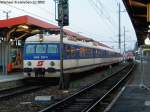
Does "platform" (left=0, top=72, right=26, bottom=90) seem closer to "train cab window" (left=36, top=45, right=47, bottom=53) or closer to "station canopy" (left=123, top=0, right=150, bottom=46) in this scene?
"train cab window" (left=36, top=45, right=47, bottom=53)

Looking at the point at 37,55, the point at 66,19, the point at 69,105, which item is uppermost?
the point at 66,19

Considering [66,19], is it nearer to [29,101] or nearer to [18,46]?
[29,101]

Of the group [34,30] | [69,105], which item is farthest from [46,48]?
[69,105]

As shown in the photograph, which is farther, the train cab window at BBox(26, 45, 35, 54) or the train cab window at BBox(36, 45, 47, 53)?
the train cab window at BBox(26, 45, 35, 54)

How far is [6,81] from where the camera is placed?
981 inches

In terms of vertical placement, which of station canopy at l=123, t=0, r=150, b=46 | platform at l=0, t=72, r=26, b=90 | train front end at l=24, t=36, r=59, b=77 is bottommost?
platform at l=0, t=72, r=26, b=90

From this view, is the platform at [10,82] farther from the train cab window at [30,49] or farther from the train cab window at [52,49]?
the train cab window at [52,49]

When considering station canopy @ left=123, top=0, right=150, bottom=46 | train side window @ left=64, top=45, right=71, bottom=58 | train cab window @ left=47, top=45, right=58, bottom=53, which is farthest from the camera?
train side window @ left=64, top=45, right=71, bottom=58

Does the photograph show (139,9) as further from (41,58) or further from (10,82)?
(10,82)

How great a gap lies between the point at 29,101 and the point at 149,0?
7748 mm

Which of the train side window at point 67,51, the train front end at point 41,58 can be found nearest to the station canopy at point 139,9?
the train side window at point 67,51

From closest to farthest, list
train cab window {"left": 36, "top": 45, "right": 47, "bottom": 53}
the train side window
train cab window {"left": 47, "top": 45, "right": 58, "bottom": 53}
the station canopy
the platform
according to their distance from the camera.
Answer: the station canopy, the platform, train cab window {"left": 47, "top": 45, "right": 58, "bottom": 53}, train cab window {"left": 36, "top": 45, "right": 47, "bottom": 53}, the train side window

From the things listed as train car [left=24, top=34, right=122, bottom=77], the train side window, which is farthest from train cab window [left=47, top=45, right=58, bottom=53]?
the train side window

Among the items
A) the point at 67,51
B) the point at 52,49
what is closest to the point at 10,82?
the point at 52,49
